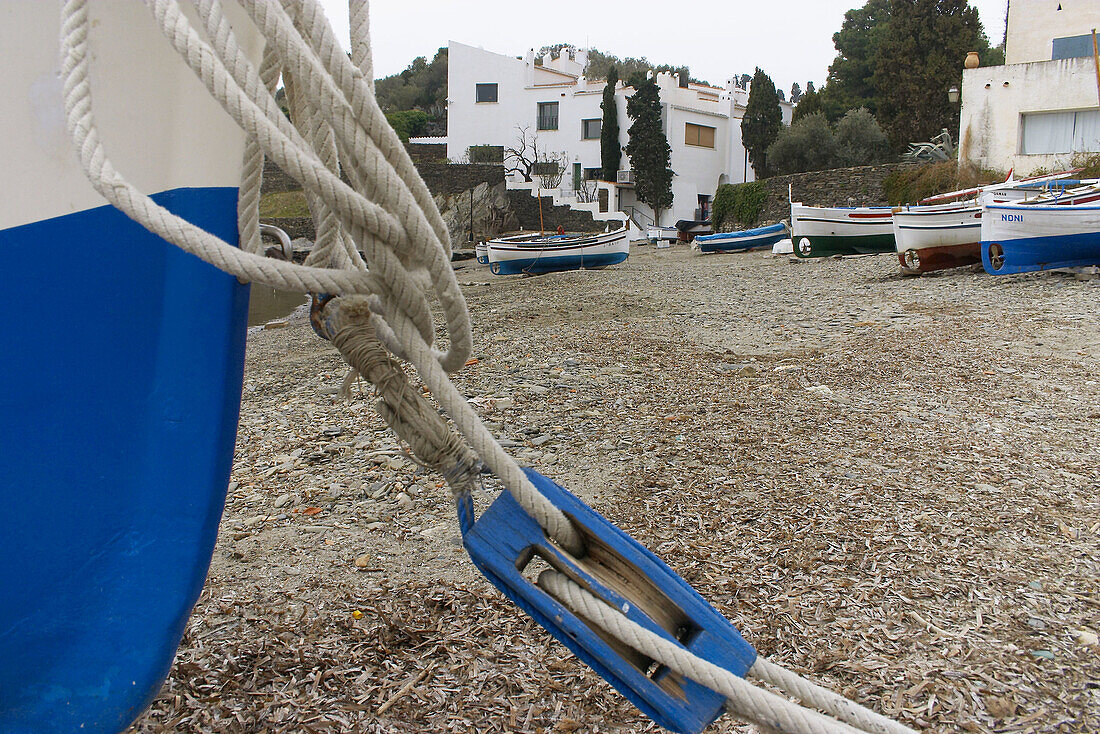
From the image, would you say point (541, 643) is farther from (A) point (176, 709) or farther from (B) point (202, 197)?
(B) point (202, 197)

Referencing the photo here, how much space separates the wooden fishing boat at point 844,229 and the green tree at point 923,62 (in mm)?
13368

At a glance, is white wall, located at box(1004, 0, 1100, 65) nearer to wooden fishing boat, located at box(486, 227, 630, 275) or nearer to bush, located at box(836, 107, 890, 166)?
bush, located at box(836, 107, 890, 166)

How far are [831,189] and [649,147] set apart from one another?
1212cm

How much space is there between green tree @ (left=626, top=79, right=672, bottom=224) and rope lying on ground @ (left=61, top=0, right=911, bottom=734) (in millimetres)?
36318

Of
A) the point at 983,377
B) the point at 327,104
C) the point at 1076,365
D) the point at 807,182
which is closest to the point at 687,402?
the point at 983,377

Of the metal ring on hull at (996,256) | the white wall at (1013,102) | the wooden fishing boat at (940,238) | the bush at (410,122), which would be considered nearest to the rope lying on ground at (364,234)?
the metal ring on hull at (996,256)

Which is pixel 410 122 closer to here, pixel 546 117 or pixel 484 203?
pixel 546 117

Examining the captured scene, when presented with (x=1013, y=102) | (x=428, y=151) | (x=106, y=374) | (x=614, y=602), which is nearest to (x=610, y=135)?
(x=428, y=151)

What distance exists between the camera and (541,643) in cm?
250

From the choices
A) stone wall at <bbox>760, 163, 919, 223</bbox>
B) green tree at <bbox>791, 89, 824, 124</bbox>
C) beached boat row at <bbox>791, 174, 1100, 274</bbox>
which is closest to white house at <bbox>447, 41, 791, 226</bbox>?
green tree at <bbox>791, 89, 824, 124</bbox>

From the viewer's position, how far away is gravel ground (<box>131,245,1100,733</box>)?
7.26 feet

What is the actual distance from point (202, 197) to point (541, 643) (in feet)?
5.52

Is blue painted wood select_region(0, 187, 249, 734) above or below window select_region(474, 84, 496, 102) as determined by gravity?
below

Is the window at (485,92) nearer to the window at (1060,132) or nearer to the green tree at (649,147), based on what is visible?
the green tree at (649,147)
